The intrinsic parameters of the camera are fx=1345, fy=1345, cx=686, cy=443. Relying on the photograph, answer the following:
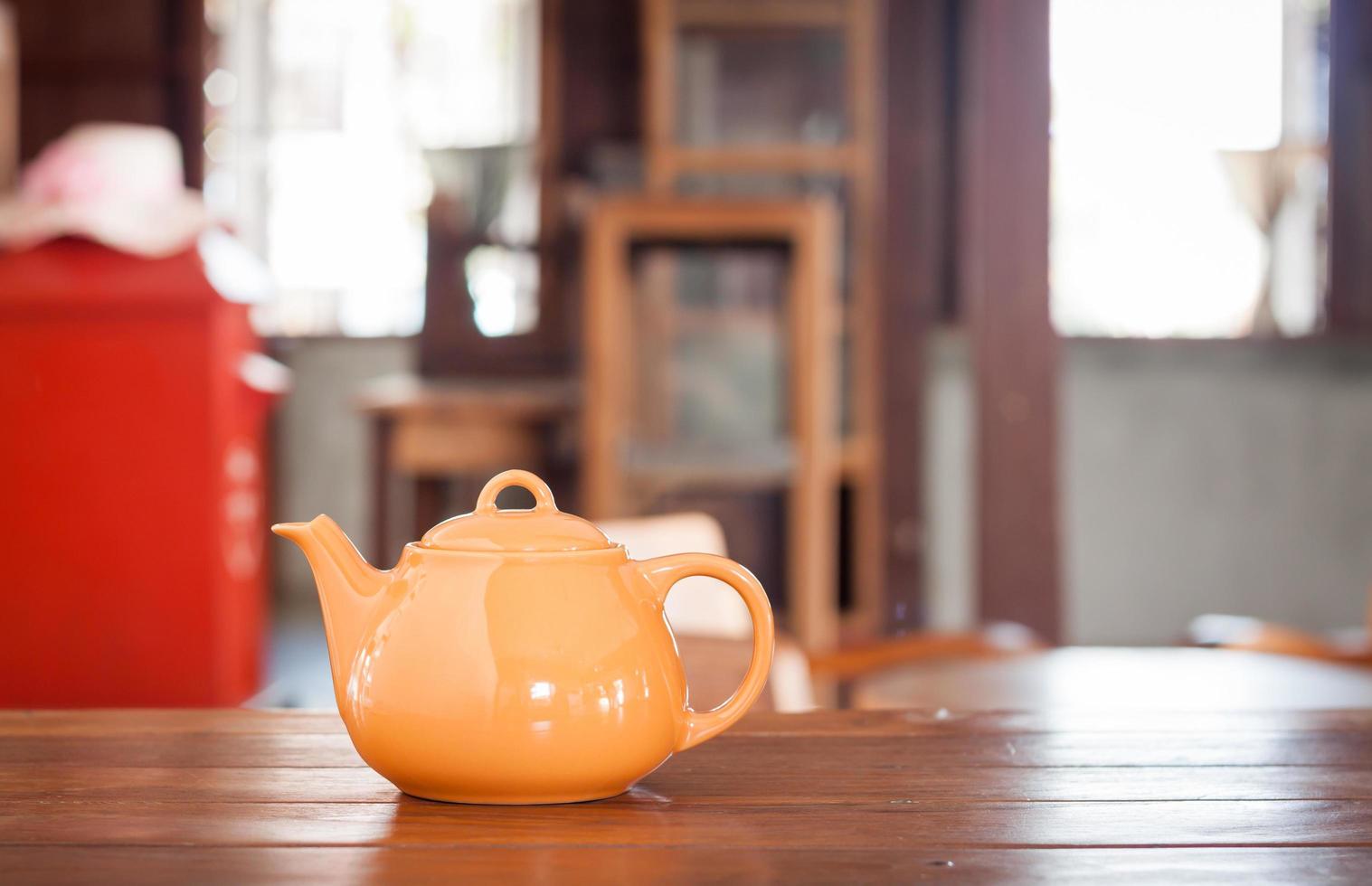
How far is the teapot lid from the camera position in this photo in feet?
1.99

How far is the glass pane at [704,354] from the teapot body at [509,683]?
278 cm

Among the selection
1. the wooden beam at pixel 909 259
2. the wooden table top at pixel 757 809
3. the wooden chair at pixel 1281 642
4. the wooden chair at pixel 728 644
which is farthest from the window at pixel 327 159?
the wooden table top at pixel 757 809

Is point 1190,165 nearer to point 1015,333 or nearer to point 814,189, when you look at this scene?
point 814,189

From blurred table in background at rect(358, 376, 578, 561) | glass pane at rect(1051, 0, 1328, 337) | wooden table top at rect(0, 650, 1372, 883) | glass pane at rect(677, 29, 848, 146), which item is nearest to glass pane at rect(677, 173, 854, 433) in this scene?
glass pane at rect(677, 29, 848, 146)

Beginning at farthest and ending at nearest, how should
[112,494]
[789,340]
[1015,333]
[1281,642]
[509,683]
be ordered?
[789,340], [112,494], [1015,333], [1281,642], [509,683]

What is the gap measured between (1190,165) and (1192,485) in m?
1.06

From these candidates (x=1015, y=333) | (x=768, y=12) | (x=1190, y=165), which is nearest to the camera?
(x=1015, y=333)

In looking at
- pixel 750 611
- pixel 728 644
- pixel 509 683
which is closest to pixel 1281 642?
pixel 728 644

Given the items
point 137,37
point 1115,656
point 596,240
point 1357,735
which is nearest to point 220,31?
point 137,37

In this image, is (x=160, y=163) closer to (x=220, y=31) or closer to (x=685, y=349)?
(x=685, y=349)

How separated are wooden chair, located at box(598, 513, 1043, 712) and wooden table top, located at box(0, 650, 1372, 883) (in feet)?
1.15

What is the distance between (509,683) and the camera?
0.58 m

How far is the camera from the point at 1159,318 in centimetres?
438

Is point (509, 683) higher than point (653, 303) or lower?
lower
